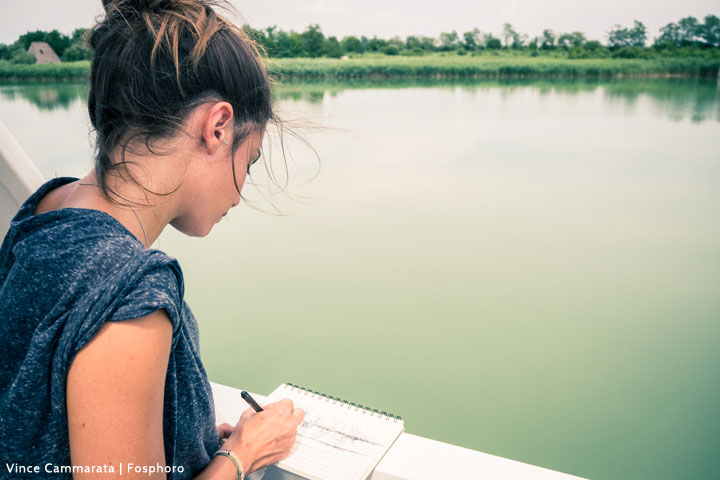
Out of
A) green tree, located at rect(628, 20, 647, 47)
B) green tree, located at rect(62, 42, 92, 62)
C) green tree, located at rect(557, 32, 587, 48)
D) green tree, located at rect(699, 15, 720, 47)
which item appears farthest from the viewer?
green tree, located at rect(557, 32, 587, 48)

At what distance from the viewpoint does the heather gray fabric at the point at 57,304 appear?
517mm

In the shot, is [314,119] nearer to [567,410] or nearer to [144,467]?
[144,467]

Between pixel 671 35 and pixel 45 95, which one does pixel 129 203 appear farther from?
pixel 671 35

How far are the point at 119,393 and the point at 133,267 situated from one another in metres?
0.12

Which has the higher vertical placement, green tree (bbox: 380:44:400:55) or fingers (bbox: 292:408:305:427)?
green tree (bbox: 380:44:400:55)

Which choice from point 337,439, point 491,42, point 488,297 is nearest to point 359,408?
point 337,439

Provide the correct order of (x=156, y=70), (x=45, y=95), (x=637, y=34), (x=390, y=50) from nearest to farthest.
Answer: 1. (x=156, y=70)
2. (x=45, y=95)
3. (x=637, y=34)
4. (x=390, y=50)

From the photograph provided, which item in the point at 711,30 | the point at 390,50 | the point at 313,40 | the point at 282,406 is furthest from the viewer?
the point at 390,50

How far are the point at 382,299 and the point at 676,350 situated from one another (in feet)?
4.82

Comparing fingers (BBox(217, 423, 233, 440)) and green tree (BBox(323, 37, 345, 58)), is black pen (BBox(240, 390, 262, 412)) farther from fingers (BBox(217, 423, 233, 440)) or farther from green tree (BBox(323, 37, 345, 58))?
green tree (BBox(323, 37, 345, 58))

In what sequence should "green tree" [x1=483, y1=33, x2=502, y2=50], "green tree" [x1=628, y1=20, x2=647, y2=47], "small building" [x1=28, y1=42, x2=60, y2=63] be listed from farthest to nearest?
"green tree" [x1=483, y1=33, x2=502, y2=50], "green tree" [x1=628, y1=20, x2=647, y2=47], "small building" [x1=28, y1=42, x2=60, y2=63]

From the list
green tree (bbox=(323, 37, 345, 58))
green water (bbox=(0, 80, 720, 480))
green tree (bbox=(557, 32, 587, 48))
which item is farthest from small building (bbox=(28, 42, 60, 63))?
green tree (bbox=(557, 32, 587, 48))

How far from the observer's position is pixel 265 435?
2.70 feet

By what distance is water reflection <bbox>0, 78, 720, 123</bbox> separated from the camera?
8.39 m
